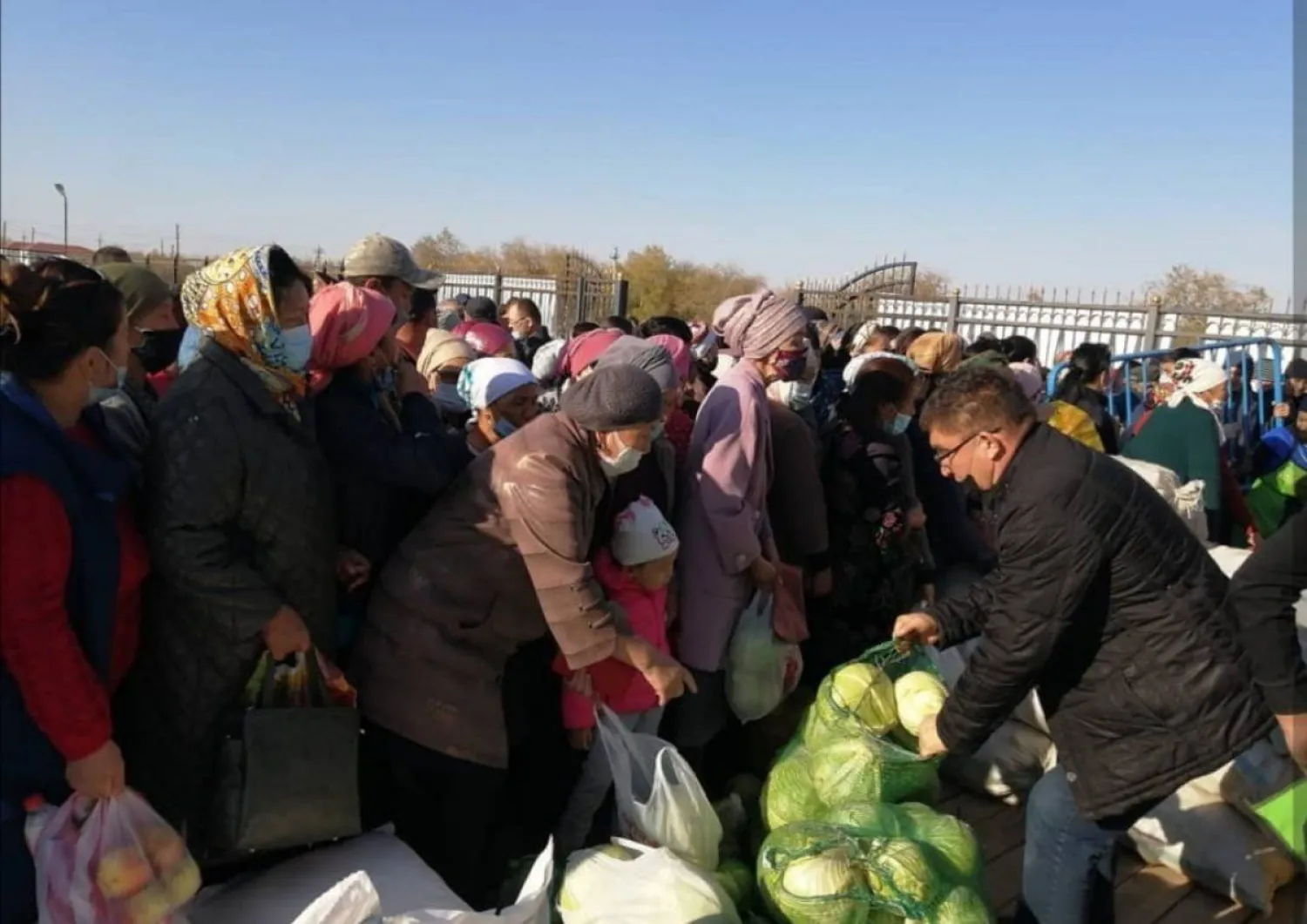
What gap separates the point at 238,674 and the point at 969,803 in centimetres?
271

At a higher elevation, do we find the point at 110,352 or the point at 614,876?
the point at 110,352

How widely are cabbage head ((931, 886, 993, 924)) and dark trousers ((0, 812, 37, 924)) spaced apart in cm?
186

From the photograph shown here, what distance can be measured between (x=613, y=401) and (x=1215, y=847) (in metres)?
2.42

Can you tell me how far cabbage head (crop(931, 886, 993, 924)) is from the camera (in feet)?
7.64

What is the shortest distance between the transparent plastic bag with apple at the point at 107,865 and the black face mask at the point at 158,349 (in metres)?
1.71

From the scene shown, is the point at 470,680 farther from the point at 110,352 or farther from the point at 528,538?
the point at 110,352

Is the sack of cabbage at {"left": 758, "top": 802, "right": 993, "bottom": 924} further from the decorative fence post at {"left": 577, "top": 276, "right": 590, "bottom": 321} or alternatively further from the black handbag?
the decorative fence post at {"left": 577, "top": 276, "right": 590, "bottom": 321}

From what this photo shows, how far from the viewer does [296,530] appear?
2125mm

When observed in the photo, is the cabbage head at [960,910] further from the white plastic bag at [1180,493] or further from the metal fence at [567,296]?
the metal fence at [567,296]

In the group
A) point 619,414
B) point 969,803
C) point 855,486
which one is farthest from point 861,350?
point 619,414

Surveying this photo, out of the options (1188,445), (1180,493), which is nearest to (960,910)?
(1180,493)

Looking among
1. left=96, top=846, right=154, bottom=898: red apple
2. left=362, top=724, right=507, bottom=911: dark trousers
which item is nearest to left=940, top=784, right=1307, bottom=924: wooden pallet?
left=362, top=724, right=507, bottom=911: dark trousers

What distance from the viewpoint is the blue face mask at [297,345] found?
7.05 ft

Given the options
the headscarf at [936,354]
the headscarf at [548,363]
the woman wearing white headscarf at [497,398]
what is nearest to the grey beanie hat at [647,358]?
the woman wearing white headscarf at [497,398]
